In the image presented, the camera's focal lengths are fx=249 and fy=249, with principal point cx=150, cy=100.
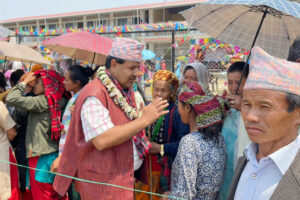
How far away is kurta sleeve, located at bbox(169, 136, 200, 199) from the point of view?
1685 millimetres

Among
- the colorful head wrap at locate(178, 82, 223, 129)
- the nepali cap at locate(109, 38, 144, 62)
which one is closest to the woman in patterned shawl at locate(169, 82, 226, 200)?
the colorful head wrap at locate(178, 82, 223, 129)

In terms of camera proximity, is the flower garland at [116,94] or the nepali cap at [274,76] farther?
the flower garland at [116,94]

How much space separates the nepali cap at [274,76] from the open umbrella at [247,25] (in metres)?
1.70

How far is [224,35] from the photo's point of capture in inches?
117

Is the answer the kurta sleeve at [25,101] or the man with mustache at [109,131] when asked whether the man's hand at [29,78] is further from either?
the man with mustache at [109,131]

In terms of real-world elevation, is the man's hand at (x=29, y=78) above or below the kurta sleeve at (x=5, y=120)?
above

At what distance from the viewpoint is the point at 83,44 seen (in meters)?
3.40

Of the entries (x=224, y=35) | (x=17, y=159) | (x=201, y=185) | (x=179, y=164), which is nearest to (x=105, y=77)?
(x=179, y=164)

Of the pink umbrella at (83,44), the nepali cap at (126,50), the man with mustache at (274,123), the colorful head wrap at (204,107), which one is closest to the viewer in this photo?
the man with mustache at (274,123)

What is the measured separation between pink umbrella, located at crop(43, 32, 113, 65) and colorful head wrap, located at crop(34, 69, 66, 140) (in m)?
0.52

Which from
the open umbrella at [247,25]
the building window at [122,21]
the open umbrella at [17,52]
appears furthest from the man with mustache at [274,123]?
the building window at [122,21]

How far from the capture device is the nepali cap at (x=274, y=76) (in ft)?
3.36

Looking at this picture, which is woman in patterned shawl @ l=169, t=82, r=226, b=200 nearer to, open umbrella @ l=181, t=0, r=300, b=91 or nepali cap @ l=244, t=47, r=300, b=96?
nepali cap @ l=244, t=47, r=300, b=96

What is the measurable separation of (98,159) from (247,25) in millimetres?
2204
